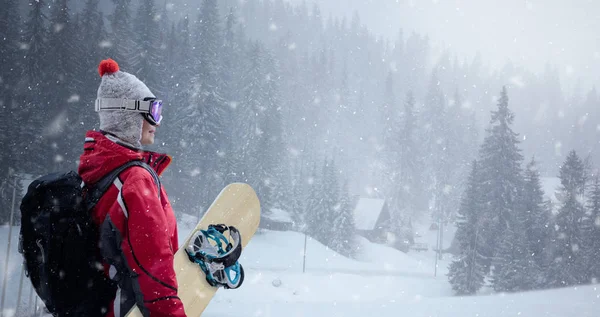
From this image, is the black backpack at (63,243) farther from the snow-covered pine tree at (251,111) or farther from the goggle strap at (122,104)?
the snow-covered pine tree at (251,111)

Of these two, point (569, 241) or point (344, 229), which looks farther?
point (344, 229)

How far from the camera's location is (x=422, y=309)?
1166 cm

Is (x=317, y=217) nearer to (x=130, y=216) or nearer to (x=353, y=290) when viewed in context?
(x=353, y=290)

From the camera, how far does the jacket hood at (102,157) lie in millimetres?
2135

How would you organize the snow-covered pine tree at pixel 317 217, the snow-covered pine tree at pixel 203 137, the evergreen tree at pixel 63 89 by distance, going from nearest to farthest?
the evergreen tree at pixel 63 89 → the snow-covered pine tree at pixel 203 137 → the snow-covered pine tree at pixel 317 217

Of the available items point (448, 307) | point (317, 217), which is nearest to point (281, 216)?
point (317, 217)

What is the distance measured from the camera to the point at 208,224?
11.0ft

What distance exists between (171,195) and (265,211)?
7.85 metres

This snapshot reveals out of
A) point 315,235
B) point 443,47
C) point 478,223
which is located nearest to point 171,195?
point 315,235

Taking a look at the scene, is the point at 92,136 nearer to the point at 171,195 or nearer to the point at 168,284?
the point at 168,284

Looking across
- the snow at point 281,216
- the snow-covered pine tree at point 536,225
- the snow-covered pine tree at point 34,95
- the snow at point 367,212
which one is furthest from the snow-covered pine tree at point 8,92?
the snow-covered pine tree at point 536,225

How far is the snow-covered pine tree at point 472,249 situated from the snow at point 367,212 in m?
14.7

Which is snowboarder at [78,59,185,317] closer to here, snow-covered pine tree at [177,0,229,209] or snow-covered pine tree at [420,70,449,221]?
snow-covered pine tree at [177,0,229,209]

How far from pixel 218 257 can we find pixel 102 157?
32.9 inches
